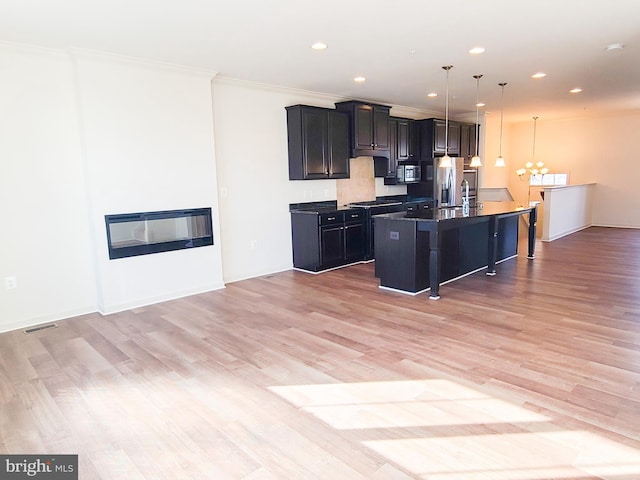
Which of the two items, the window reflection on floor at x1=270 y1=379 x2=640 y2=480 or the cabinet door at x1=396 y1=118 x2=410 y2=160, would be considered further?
the cabinet door at x1=396 y1=118 x2=410 y2=160

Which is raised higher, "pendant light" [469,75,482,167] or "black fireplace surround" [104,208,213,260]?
"pendant light" [469,75,482,167]

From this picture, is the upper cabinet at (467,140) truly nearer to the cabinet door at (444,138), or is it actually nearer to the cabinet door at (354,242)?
the cabinet door at (444,138)

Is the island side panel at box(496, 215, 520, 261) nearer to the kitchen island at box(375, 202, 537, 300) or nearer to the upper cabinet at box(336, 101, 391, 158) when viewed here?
the kitchen island at box(375, 202, 537, 300)

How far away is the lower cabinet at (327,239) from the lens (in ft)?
19.5

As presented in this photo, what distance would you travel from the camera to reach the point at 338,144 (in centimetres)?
646

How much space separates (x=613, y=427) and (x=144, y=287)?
169 inches

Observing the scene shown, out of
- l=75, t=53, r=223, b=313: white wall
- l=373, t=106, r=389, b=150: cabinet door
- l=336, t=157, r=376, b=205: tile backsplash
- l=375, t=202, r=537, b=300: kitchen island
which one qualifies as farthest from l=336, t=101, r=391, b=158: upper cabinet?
l=75, t=53, r=223, b=313: white wall

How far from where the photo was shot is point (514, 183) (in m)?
10.9

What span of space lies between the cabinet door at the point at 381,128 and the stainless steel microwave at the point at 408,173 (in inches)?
27.9

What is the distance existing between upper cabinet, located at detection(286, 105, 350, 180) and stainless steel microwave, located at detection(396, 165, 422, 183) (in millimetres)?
1659

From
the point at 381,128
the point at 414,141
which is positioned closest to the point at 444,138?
the point at 414,141

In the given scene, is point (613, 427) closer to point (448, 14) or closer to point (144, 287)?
point (448, 14)

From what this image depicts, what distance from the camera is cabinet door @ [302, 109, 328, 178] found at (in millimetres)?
6012

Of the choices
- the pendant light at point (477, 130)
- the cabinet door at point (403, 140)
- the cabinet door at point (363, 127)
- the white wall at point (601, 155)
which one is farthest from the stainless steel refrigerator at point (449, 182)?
the white wall at point (601, 155)
